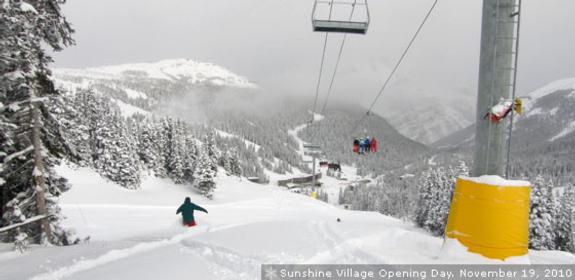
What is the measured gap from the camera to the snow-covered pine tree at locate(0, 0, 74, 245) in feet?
29.0

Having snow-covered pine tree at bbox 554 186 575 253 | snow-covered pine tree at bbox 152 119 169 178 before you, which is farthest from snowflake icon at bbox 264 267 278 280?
snow-covered pine tree at bbox 152 119 169 178

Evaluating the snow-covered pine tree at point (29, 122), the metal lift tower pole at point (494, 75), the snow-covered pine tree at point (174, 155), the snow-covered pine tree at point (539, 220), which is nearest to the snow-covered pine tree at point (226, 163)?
the snow-covered pine tree at point (174, 155)

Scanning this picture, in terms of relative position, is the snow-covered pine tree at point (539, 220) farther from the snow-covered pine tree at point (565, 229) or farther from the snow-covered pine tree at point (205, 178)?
the snow-covered pine tree at point (205, 178)

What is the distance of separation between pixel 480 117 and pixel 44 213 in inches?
472

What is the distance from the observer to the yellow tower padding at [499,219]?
5.11 metres

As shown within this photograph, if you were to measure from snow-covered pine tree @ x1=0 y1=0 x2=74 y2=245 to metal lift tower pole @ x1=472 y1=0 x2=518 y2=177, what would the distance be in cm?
1011

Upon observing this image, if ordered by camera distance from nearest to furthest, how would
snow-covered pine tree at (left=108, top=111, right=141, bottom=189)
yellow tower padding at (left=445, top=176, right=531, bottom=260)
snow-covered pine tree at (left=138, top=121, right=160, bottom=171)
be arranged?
yellow tower padding at (left=445, top=176, right=531, bottom=260) < snow-covered pine tree at (left=108, top=111, right=141, bottom=189) < snow-covered pine tree at (left=138, top=121, right=160, bottom=171)

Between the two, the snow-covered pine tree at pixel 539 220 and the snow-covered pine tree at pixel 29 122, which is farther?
the snow-covered pine tree at pixel 539 220

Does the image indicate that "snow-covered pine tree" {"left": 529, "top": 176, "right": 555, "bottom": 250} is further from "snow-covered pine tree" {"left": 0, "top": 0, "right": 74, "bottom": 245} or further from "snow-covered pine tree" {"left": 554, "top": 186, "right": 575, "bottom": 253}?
"snow-covered pine tree" {"left": 0, "top": 0, "right": 74, "bottom": 245}

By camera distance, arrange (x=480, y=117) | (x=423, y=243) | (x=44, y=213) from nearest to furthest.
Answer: (x=480, y=117)
(x=423, y=243)
(x=44, y=213)

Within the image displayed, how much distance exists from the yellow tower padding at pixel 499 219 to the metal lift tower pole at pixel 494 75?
397 millimetres

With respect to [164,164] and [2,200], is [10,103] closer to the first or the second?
[2,200]

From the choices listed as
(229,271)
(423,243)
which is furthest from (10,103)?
(423,243)

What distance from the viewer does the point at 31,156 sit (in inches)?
401
